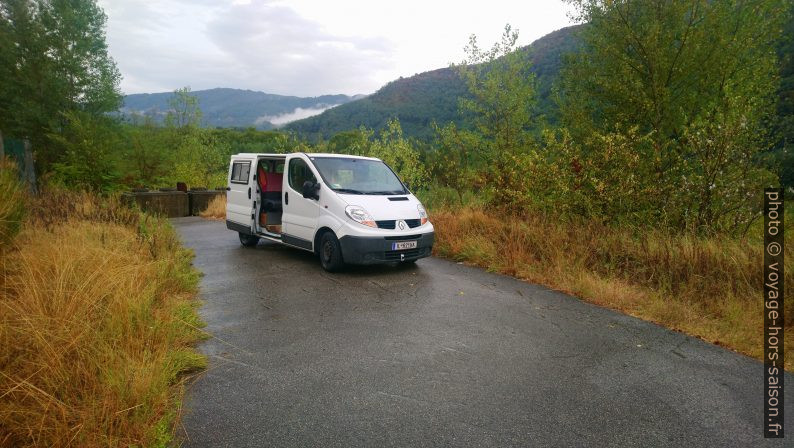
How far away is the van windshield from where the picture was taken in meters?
6.92

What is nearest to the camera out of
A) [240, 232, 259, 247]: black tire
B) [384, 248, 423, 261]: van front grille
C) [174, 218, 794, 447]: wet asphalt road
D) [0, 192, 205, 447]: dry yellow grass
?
[0, 192, 205, 447]: dry yellow grass

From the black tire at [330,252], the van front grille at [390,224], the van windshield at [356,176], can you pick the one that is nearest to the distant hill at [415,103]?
the van windshield at [356,176]

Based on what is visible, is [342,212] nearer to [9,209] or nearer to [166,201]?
[9,209]

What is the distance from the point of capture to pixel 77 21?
26203 millimetres

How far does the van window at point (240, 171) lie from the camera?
878 centimetres

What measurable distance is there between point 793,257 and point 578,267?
99.9 inches

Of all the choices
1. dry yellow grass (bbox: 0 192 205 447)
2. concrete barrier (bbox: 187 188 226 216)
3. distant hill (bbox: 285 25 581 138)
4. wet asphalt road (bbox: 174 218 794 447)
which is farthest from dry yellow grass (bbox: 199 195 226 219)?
distant hill (bbox: 285 25 581 138)

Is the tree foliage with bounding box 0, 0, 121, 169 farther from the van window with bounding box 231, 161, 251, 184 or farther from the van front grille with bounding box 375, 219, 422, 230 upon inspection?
the van front grille with bounding box 375, 219, 422, 230

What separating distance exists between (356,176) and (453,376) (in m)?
4.55

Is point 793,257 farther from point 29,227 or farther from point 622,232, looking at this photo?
point 29,227

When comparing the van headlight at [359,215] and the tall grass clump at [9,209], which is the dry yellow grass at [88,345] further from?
the van headlight at [359,215]

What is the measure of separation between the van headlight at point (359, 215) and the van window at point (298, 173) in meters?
1.42

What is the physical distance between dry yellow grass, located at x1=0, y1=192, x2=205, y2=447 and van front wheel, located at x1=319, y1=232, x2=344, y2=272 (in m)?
2.09

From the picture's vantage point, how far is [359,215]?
6309mm
